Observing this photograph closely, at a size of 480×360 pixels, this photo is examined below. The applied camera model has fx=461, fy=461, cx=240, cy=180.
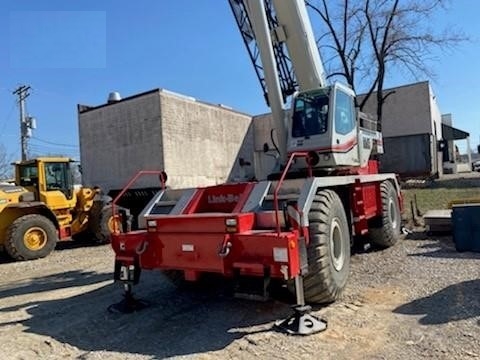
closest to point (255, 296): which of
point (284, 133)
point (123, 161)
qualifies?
point (284, 133)

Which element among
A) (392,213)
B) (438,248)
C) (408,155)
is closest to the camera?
(438,248)

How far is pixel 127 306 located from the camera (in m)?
6.04

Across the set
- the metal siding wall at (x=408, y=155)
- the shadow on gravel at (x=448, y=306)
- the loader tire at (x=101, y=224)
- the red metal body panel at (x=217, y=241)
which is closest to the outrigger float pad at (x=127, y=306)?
the red metal body panel at (x=217, y=241)

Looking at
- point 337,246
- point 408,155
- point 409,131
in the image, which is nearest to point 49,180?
point 337,246

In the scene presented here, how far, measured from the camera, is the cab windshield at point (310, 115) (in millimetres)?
7829

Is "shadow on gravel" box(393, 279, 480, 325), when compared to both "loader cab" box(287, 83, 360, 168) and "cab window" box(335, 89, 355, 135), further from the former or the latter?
"cab window" box(335, 89, 355, 135)

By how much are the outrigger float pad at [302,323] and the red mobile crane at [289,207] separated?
1 centimetres

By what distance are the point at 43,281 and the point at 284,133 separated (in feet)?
18.1

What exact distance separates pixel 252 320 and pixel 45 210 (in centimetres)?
944

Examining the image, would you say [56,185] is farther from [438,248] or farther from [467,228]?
[467,228]

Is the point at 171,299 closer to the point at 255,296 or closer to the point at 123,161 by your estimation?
the point at 255,296

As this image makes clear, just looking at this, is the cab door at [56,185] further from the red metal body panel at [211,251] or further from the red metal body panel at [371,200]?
the red metal body panel at [371,200]

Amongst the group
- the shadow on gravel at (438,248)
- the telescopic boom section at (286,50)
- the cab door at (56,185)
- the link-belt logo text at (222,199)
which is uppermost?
the telescopic boom section at (286,50)

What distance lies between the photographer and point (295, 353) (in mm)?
4375
